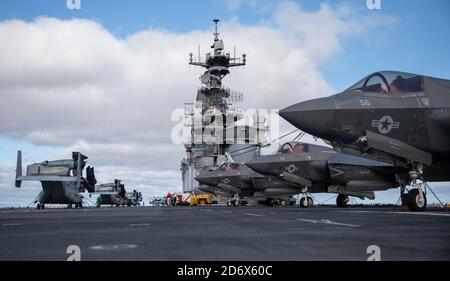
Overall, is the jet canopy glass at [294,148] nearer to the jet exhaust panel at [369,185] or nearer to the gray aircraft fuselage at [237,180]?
the jet exhaust panel at [369,185]

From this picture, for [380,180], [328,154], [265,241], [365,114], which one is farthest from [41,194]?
[265,241]

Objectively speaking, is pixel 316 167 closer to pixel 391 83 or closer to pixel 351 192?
pixel 351 192

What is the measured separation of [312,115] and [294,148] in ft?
64.7

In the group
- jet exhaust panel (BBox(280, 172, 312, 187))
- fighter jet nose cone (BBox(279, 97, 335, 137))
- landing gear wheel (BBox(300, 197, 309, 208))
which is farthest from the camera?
jet exhaust panel (BBox(280, 172, 312, 187))

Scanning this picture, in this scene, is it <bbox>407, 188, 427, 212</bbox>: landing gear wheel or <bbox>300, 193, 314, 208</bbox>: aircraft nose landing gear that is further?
<bbox>300, 193, 314, 208</bbox>: aircraft nose landing gear

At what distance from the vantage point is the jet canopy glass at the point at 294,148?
34.1 meters

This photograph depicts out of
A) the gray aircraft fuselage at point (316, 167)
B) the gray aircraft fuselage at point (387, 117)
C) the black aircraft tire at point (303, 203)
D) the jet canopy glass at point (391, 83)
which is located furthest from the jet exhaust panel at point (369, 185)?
the jet canopy glass at point (391, 83)

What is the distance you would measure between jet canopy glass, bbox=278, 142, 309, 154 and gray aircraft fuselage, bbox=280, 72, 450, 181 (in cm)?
1774

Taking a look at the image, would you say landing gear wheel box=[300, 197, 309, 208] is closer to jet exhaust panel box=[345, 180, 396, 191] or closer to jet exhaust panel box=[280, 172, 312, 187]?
jet exhaust panel box=[280, 172, 312, 187]

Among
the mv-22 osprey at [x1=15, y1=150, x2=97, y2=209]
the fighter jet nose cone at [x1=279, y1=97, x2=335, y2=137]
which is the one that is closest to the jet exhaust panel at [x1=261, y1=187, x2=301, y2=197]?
the fighter jet nose cone at [x1=279, y1=97, x2=335, y2=137]

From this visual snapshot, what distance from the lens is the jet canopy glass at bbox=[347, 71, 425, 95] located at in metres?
15.9
